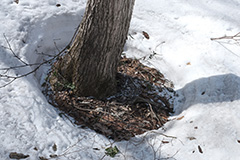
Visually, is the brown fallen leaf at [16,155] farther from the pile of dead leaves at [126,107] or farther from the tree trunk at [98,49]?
the tree trunk at [98,49]

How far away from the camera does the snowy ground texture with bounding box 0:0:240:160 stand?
109 inches

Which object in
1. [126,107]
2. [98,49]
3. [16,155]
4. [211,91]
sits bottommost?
[126,107]

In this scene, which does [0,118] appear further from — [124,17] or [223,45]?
[223,45]

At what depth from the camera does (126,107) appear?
3418mm

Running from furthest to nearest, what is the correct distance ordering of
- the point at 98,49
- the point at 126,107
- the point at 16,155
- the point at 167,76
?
the point at 167,76 → the point at 126,107 → the point at 98,49 → the point at 16,155

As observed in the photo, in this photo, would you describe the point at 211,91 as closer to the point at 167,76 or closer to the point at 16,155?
the point at 167,76

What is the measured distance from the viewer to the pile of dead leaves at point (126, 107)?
3.19 metres

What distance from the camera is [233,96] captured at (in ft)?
10.8

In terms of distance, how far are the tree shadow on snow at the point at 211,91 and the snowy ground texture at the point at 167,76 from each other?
1 cm

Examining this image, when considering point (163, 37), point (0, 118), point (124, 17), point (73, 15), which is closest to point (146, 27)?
point (163, 37)

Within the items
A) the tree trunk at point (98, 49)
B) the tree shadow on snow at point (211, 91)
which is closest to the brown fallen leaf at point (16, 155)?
the tree trunk at point (98, 49)

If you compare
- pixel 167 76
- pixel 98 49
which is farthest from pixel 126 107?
pixel 167 76

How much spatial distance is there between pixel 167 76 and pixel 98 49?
51.6 inches

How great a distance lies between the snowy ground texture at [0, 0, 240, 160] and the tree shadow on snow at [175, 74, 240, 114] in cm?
1
